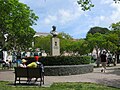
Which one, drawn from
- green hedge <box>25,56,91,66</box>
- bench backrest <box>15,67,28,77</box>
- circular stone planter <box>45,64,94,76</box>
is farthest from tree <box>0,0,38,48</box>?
bench backrest <box>15,67,28,77</box>

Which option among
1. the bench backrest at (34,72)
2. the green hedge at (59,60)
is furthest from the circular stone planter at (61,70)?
the bench backrest at (34,72)

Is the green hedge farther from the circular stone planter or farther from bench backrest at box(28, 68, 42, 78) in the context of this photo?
bench backrest at box(28, 68, 42, 78)

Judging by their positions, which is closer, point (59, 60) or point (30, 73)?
point (30, 73)

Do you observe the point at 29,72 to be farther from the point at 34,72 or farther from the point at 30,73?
the point at 34,72

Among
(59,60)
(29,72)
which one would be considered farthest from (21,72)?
(59,60)

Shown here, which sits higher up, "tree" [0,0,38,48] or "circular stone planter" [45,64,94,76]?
"tree" [0,0,38,48]

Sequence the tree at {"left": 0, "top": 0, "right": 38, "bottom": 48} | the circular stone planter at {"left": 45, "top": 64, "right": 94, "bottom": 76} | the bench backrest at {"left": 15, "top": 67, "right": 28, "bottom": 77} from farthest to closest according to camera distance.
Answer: the tree at {"left": 0, "top": 0, "right": 38, "bottom": 48} < the circular stone planter at {"left": 45, "top": 64, "right": 94, "bottom": 76} < the bench backrest at {"left": 15, "top": 67, "right": 28, "bottom": 77}

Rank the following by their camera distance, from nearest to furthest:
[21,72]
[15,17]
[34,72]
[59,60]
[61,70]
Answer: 1. [34,72]
2. [21,72]
3. [61,70]
4. [59,60]
5. [15,17]

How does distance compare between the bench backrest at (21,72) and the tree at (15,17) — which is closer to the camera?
the bench backrest at (21,72)

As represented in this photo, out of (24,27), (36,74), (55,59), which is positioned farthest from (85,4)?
(24,27)

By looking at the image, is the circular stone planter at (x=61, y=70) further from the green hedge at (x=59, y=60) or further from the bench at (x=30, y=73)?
the bench at (x=30, y=73)

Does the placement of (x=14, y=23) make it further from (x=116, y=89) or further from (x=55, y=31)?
(x=116, y=89)

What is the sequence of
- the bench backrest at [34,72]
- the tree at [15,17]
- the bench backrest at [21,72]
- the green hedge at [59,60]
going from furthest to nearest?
the tree at [15,17], the green hedge at [59,60], the bench backrest at [21,72], the bench backrest at [34,72]

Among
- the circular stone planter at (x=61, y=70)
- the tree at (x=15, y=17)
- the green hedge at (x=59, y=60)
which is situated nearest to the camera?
the circular stone planter at (x=61, y=70)
